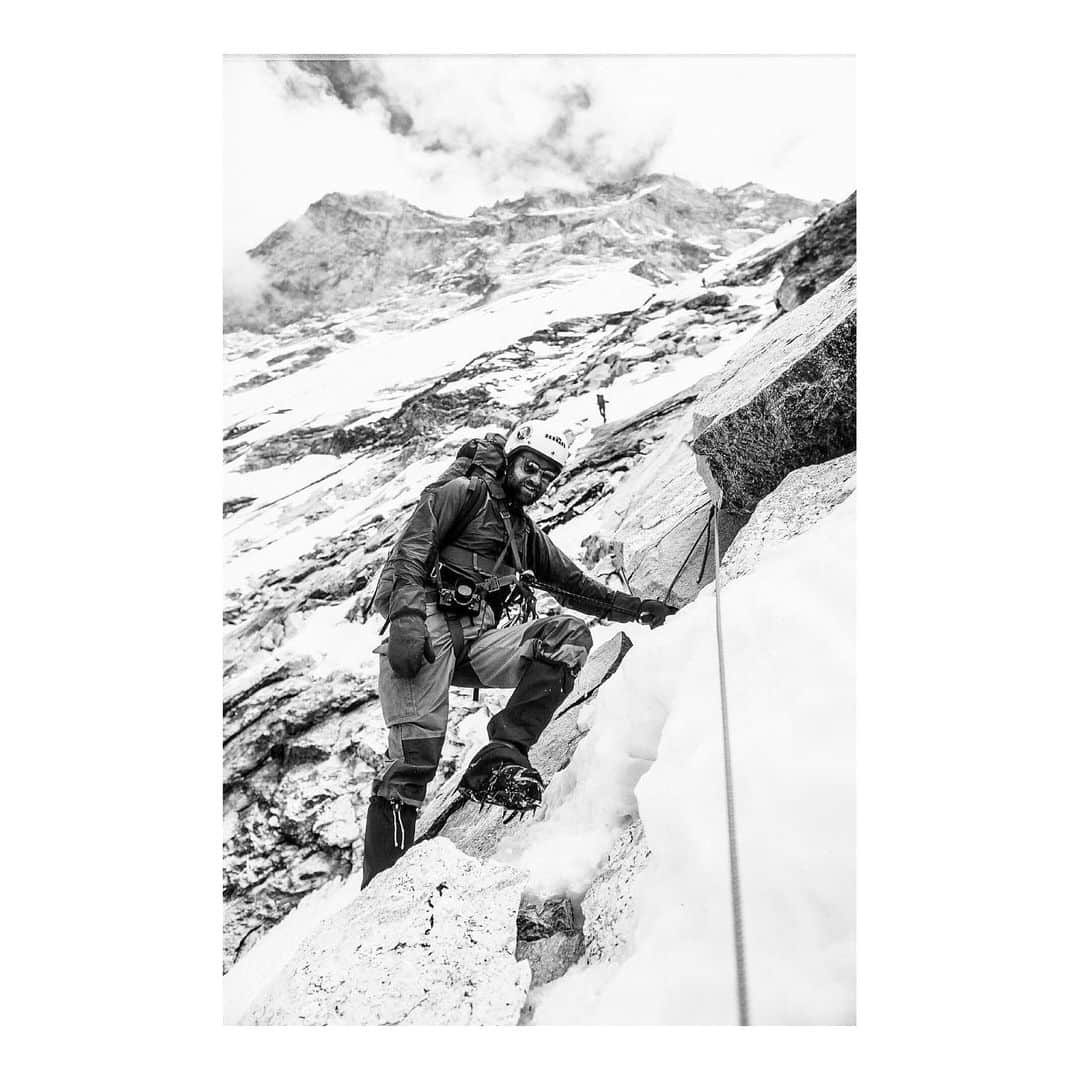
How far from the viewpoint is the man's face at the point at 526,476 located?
294 centimetres

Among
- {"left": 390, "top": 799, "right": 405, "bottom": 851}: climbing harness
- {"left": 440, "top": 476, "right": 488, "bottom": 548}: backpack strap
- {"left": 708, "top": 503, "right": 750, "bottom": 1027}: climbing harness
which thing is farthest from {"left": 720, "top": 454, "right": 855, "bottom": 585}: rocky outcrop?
{"left": 390, "top": 799, "right": 405, "bottom": 851}: climbing harness

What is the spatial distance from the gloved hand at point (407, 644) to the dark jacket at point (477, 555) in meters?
0.04

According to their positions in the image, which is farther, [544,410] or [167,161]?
[544,410]

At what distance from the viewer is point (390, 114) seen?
9.89 ft

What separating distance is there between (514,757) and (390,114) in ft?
7.50

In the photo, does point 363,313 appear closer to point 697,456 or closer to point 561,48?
point 561,48

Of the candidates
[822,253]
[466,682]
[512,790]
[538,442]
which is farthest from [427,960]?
[822,253]

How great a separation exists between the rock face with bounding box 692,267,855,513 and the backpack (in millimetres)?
737

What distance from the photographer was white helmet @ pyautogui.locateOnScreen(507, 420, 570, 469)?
2.93 metres

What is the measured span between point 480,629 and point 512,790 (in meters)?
0.58

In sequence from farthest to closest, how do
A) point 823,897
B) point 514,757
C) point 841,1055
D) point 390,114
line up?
point 390,114
point 514,757
point 841,1055
point 823,897

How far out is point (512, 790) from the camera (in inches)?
99.0

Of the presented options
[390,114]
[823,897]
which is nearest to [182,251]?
[390,114]

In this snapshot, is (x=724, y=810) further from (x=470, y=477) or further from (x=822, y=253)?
(x=822, y=253)
